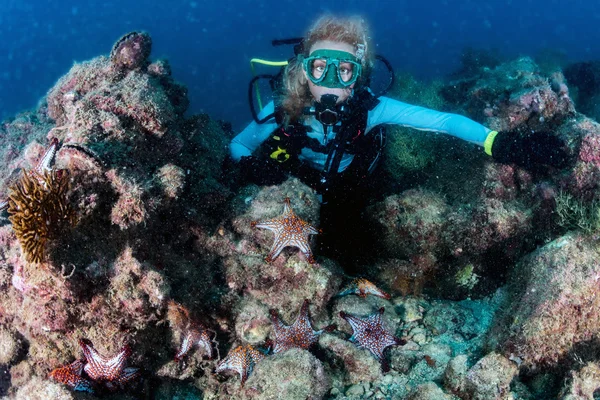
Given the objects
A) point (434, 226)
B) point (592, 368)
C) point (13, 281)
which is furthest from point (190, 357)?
point (592, 368)

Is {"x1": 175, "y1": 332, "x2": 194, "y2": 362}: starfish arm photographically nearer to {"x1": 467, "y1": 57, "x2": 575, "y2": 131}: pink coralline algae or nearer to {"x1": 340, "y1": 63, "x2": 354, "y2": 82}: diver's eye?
{"x1": 340, "y1": 63, "x2": 354, "y2": 82}: diver's eye

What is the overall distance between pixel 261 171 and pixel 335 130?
1278 mm

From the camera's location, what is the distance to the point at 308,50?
5320 mm

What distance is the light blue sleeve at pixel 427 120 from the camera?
4.88 meters

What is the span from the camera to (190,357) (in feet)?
13.1

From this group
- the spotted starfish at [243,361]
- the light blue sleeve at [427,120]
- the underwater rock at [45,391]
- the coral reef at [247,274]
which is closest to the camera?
the underwater rock at [45,391]

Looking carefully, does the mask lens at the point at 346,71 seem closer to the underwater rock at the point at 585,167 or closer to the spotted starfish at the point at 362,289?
the spotted starfish at the point at 362,289

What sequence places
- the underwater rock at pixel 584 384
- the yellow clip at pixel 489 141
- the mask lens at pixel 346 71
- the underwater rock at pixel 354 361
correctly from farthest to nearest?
the mask lens at pixel 346 71, the yellow clip at pixel 489 141, the underwater rock at pixel 354 361, the underwater rock at pixel 584 384

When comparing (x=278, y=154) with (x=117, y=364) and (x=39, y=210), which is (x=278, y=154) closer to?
(x=39, y=210)

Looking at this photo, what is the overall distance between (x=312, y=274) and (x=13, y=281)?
2.76m

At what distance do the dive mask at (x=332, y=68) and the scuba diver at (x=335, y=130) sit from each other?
0.04 ft

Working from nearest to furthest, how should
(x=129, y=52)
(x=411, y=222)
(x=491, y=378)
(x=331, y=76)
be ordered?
(x=491, y=378) < (x=129, y=52) < (x=411, y=222) < (x=331, y=76)

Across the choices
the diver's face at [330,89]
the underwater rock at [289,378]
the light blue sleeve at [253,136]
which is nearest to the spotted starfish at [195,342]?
the underwater rock at [289,378]

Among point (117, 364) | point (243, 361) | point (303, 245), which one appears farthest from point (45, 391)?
point (303, 245)
